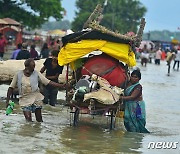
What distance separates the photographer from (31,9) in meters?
49.4

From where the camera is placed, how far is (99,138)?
10477 millimetres

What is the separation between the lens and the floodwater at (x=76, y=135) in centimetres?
920

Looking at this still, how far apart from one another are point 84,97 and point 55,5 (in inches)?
1567

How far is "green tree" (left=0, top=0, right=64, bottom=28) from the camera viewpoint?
1892 inches

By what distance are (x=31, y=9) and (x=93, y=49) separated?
127 feet

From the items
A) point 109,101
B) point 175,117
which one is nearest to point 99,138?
point 109,101

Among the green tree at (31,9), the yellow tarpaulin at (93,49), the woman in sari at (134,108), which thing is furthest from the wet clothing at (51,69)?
the green tree at (31,9)

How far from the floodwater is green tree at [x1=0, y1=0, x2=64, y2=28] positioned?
111 feet

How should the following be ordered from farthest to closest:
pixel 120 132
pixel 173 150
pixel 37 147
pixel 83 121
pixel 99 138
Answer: pixel 83 121 → pixel 120 132 → pixel 99 138 → pixel 173 150 → pixel 37 147

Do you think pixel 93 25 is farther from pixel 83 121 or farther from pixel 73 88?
pixel 83 121

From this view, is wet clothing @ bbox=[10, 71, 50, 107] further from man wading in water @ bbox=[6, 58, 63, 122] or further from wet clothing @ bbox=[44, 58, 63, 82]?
wet clothing @ bbox=[44, 58, 63, 82]

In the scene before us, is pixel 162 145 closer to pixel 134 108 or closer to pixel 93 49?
pixel 134 108

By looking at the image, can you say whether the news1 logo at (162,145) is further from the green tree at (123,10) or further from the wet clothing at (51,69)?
the green tree at (123,10)

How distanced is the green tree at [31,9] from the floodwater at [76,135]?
34.0m
